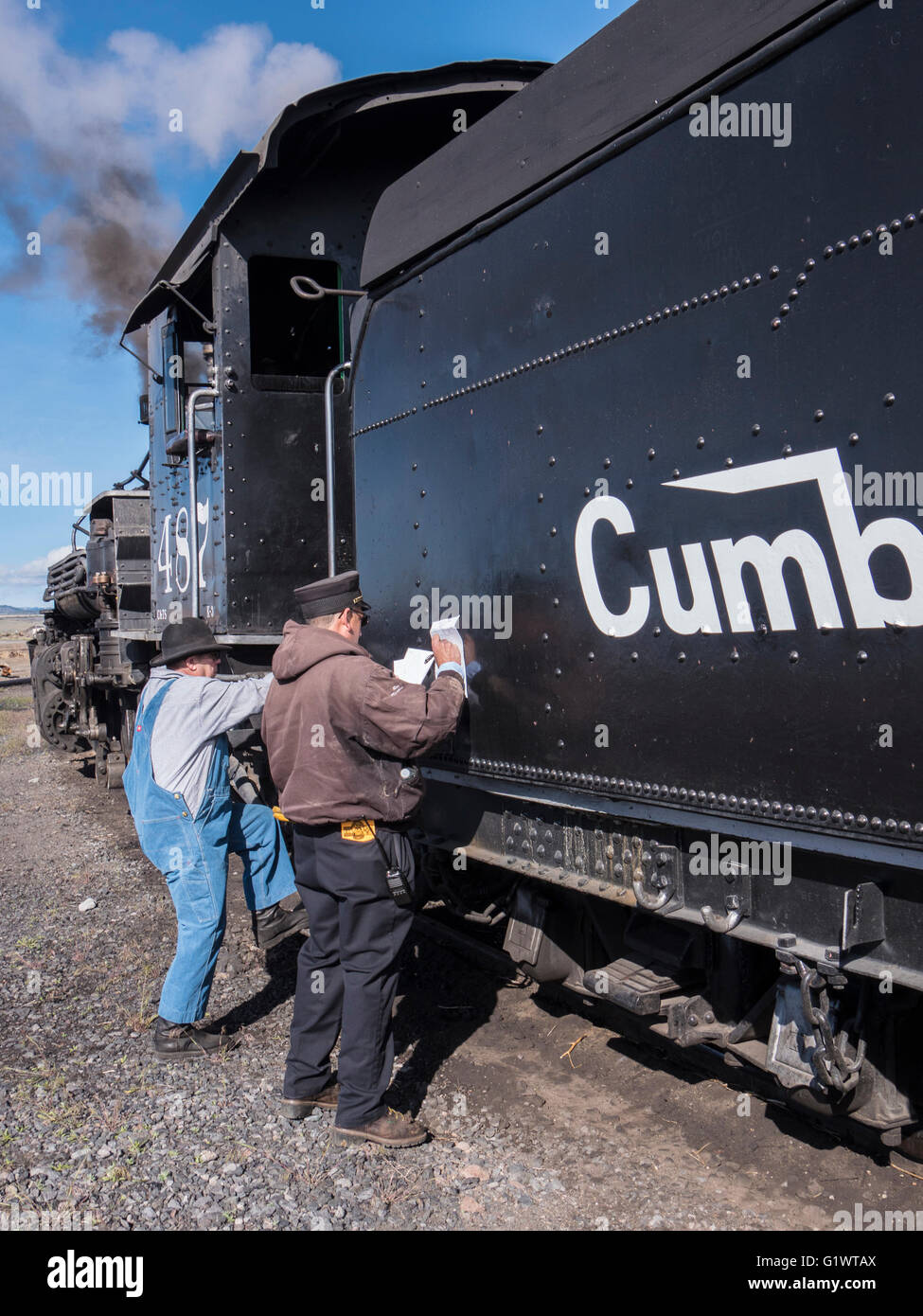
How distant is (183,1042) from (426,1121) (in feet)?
3.58

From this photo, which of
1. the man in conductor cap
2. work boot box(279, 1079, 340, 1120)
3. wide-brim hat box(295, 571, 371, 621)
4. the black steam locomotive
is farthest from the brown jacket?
work boot box(279, 1079, 340, 1120)

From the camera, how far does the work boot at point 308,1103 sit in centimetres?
346

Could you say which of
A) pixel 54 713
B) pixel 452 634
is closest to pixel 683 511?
pixel 452 634

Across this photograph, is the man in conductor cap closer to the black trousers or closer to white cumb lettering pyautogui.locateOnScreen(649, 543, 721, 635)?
the black trousers

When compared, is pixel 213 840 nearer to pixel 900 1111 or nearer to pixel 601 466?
pixel 601 466

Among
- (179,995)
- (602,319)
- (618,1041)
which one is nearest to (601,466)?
(602,319)

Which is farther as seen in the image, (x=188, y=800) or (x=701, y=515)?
(x=188, y=800)

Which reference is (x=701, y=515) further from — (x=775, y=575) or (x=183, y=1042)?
(x=183, y=1042)

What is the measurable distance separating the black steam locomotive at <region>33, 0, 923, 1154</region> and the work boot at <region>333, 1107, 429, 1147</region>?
2.27 feet

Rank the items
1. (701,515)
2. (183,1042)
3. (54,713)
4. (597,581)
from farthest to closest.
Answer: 1. (54,713)
2. (183,1042)
3. (597,581)
4. (701,515)

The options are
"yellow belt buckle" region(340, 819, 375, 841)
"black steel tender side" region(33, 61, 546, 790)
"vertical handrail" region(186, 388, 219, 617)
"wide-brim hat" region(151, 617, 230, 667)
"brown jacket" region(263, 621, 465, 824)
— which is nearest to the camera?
"brown jacket" region(263, 621, 465, 824)

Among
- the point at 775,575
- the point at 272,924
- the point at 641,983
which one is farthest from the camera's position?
the point at 272,924

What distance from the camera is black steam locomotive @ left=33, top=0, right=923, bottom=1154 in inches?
81.7

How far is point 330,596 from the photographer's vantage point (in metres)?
3.48
